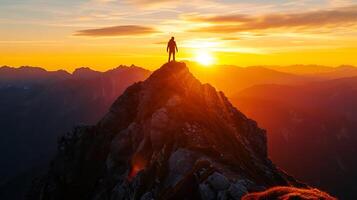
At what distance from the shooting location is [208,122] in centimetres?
7000

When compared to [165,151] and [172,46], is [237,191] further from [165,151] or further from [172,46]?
[172,46]

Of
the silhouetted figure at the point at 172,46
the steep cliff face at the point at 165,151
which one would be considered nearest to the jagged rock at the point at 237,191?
the steep cliff face at the point at 165,151

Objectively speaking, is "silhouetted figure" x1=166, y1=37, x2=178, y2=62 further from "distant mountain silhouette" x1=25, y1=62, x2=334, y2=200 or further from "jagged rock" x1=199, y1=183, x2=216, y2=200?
"jagged rock" x1=199, y1=183, x2=216, y2=200

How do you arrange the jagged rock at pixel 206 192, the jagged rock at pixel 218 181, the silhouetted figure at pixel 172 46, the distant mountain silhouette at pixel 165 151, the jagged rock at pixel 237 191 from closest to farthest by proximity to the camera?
the jagged rock at pixel 237 191 < the jagged rock at pixel 206 192 < the jagged rock at pixel 218 181 < the distant mountain silhouette at pixel 165 151 < the silhouetted figure at pixel 172 46

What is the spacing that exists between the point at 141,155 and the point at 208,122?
35.7 ft

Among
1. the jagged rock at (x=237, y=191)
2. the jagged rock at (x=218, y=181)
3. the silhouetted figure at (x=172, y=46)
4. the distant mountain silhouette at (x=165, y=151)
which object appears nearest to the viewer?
the jagged rock at (x=237, y=191)

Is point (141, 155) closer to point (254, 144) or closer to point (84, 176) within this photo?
point (84, 176)

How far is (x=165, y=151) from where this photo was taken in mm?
61406

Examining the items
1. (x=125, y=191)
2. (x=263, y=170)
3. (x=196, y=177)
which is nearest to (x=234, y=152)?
(x=263, y=170)

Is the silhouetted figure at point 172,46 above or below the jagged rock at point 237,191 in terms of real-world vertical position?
above

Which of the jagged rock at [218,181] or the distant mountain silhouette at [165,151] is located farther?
the distant mountain silhouette at [165,151]

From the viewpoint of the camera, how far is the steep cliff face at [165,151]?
5016 cm

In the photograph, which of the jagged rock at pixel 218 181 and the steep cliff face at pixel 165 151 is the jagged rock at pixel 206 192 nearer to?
the steep cliff face at pixel 165 151

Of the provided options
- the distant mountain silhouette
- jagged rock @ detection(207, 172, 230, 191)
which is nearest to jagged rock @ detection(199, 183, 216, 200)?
the distant mountain silhouette
